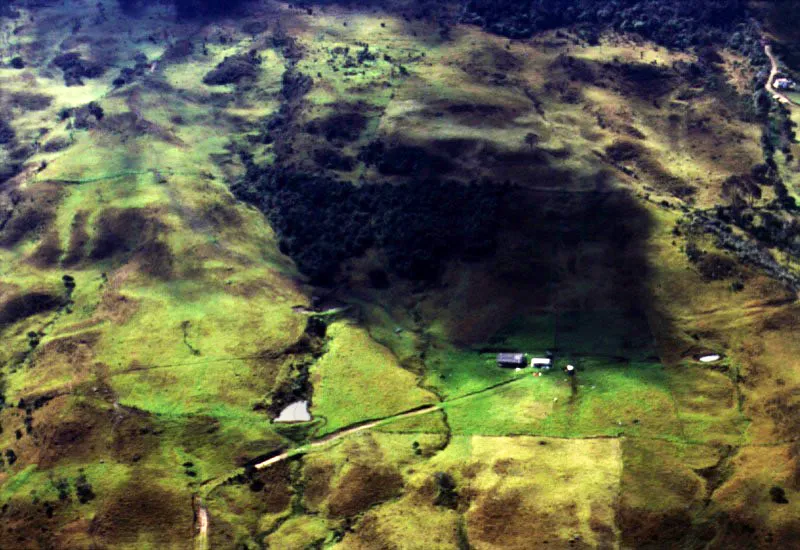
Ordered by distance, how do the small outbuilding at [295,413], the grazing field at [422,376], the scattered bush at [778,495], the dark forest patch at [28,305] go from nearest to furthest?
the scattered bush at [778,495] → the grazing field at [422,376] → the small outbuilding at [295,413] → the dark forest patch at [28,305]

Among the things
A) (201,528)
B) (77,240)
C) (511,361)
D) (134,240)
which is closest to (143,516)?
(201,528)

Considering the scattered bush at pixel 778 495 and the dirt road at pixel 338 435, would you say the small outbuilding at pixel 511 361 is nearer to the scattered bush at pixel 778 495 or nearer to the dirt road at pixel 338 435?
the dirt road at pixel 338 435

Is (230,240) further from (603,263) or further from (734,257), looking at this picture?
(734,257)

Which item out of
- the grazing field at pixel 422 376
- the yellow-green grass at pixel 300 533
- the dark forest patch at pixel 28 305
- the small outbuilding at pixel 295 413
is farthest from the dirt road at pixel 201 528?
the dark forest patch at pixel 28 305

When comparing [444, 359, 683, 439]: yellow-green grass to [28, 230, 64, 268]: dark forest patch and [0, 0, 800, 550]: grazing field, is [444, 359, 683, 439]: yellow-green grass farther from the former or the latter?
[28, 230, 64, 268]: dark forest patch

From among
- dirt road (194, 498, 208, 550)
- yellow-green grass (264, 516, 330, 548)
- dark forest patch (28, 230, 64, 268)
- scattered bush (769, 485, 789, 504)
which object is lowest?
dirt road (194, 498, 208, 550)

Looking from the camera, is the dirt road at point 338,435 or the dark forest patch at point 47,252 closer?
the dirt road at point 338,435

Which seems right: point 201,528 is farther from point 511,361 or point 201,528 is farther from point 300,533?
point 511,361

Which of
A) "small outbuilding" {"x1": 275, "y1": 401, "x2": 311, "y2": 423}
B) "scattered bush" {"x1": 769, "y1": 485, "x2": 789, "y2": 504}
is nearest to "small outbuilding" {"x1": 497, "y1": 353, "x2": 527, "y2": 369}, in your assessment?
"small outbuilding" {"x1": 275, "y1": 401, "x2": 311, "y2": 423}
